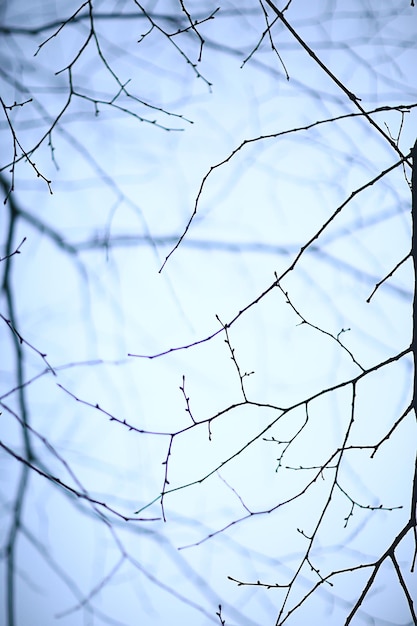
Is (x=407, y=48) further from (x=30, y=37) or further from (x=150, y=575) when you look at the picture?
(x=150, y=575)

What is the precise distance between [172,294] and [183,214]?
0.45 feet

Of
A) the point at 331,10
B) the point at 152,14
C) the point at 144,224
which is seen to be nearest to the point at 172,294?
the point at 144,224

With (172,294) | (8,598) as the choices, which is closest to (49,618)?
(8,598)

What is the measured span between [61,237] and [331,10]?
624 millimetres

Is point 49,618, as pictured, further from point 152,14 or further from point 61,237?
point 152,14

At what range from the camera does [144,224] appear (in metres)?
0.88

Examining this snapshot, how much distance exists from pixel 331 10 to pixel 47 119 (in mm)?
536

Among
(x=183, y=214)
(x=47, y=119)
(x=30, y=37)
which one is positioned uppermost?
(x=30, y=37)

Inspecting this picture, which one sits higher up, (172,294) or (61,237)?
(61,237)

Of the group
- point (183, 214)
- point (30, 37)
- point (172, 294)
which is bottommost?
point (172, 294)

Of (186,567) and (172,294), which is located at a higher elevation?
(172,294)

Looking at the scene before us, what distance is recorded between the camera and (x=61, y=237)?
0.89 meters

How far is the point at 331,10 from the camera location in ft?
3.09

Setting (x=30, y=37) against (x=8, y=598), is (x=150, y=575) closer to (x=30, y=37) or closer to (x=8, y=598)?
(x=8, y=598)
